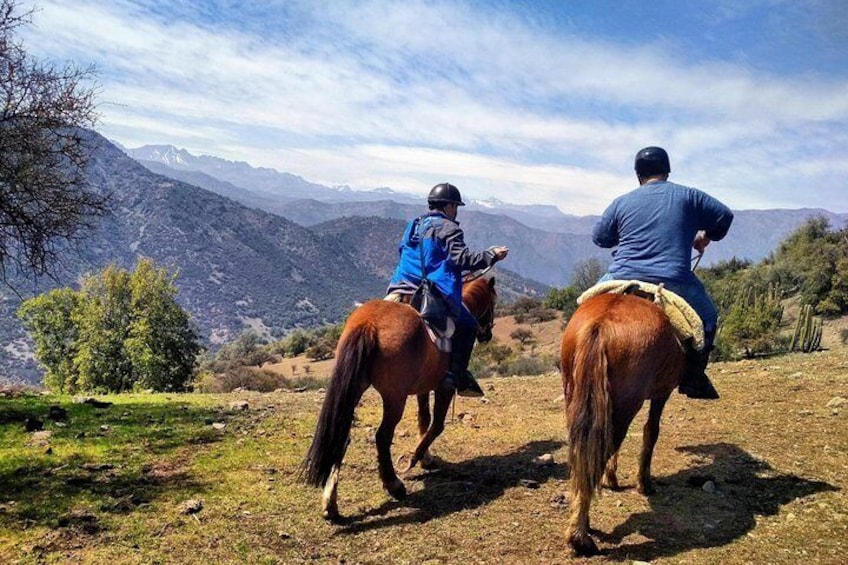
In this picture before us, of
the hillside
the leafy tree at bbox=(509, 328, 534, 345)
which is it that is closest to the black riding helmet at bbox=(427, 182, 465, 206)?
the leafy tree at bbox=(509, 328, 534, 345)

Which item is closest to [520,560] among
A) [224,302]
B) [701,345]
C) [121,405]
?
[701,345]

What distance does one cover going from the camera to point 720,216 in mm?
5125

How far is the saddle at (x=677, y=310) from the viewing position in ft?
15.9

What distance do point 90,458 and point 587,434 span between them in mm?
5626

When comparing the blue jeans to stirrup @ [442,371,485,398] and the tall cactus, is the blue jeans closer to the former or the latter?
stirrup @ [442,371,485,398]

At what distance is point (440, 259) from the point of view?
19.1ft

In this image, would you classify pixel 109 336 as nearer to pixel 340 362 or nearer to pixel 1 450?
pixel 1 450

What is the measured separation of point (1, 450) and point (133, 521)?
300 centimetres

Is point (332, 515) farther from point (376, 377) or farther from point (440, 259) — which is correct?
point (440, 259)

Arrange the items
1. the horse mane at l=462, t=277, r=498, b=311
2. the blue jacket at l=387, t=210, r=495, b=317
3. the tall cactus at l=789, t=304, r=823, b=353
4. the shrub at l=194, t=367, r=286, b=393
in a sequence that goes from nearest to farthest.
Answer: the blue jacket at l=387, t=210, r=495, b=317 < the horse mane at l=462, t=277, r=498, b=311 < the tall cactus at l=789, t=304, r=823, b=353 < the shrub at l=194, t=367, r=286, b=393

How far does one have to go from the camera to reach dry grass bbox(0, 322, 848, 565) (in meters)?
4.21

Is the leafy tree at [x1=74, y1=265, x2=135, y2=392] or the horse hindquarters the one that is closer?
the horse hindquarters

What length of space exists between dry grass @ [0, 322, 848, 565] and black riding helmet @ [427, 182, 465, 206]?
3046 mm

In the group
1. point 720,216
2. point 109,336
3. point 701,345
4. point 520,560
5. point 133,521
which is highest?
point 720,216
